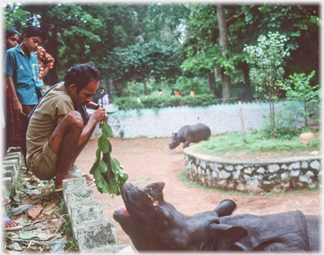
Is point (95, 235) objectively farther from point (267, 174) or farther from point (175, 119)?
point (175, 119)

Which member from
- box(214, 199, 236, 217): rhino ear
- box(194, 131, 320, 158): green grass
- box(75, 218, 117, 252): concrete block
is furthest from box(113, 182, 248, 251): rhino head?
box(194, 131, 320, 158): green grass

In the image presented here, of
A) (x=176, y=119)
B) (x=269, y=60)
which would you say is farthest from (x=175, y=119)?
(x=269, y=60)

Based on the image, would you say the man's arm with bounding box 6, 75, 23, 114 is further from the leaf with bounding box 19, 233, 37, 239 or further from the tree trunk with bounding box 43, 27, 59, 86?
the tree trunk with bounding box 43, 27, 59, 86

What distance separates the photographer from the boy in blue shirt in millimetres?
3342

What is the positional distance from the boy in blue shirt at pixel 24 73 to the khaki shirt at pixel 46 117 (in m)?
0.81

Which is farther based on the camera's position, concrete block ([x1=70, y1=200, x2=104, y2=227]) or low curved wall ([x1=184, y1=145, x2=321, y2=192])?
low curved wall ([x1=184, y1=145, x2=321, y2=192])

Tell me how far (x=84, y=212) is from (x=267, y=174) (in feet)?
13.4

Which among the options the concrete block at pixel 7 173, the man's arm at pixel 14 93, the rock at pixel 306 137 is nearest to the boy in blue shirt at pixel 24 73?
the man's arm at pixel 14 93

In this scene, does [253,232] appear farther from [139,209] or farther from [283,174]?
[283,174]

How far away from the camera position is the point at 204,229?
7.50 feet

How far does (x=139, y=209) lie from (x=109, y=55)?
14647 mm

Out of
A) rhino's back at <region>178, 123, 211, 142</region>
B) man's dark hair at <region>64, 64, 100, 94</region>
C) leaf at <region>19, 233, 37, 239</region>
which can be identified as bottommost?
rhino's back at <region>178, 123, 211, 142</region>

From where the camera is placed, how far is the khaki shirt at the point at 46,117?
103 inches

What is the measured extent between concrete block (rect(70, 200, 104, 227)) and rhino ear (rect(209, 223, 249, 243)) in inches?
37.0
